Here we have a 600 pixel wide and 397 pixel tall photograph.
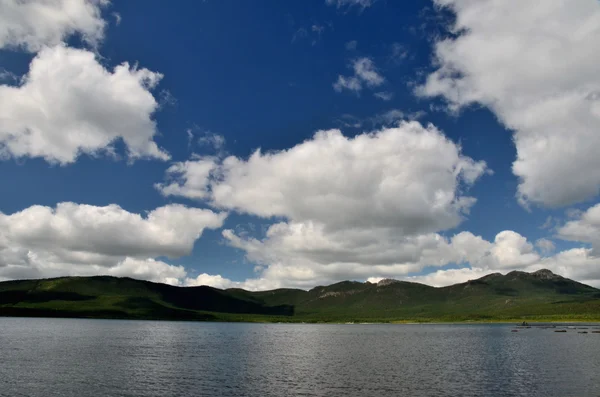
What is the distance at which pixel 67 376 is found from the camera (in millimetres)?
89188

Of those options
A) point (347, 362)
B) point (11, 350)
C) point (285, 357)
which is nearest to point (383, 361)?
point (347, 362)

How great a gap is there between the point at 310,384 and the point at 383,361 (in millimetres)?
43769

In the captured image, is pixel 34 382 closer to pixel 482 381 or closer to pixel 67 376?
pixel 67 376

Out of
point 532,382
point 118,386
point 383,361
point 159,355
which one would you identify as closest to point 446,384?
point 532,382

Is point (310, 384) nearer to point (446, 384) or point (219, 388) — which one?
point (219, 388)

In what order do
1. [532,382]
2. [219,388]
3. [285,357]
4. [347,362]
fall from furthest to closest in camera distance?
[285,357] < [347,362] < [532,382] < [219,388]

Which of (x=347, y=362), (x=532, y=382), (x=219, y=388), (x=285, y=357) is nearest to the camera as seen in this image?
(x=219, y=388)

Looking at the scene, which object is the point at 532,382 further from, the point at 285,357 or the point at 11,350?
the point at 11,350

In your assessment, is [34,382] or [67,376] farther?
[67,376]

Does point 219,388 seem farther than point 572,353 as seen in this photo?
No

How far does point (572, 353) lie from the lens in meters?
138

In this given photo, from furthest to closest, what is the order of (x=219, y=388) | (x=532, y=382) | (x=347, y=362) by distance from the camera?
(x=347, y=362)
(x=532, y=382)
(x=219, y=388)

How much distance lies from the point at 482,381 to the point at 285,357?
205ft

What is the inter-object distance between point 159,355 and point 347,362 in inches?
2270
